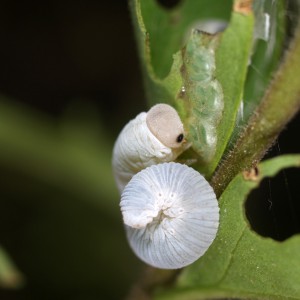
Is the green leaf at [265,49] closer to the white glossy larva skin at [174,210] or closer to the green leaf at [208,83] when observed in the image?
the green leaf at [208,83]

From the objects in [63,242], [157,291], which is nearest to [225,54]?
[157,291]

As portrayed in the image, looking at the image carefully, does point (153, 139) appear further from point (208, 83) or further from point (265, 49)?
point (265, 49)

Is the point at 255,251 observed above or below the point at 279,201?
above

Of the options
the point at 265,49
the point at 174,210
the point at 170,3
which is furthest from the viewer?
the point at 170,3

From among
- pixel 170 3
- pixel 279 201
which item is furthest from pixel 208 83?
pixel 170 3

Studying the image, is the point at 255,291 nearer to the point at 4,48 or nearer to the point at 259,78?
the point at 259,78
